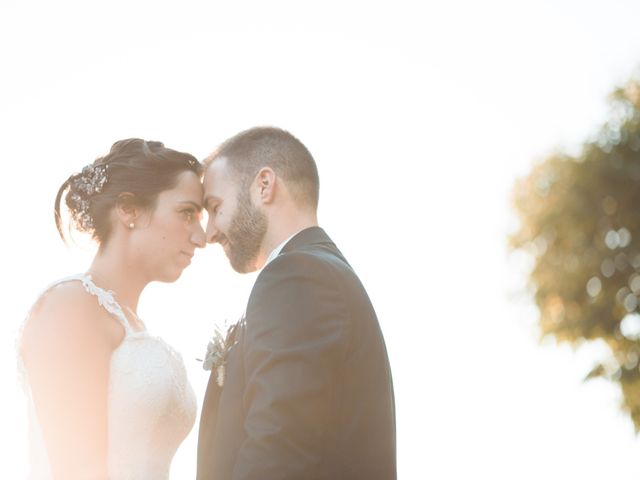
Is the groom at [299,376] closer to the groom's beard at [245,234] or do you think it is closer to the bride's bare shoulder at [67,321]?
the groom's beard at [245,234]

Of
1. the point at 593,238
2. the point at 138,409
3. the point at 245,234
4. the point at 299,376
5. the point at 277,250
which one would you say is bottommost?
the point at 138,409

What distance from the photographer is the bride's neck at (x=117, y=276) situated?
6.43m

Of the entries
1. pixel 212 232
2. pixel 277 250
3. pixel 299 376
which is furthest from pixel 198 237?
pixel 299 376

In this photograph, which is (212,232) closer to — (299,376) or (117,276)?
(117,276)

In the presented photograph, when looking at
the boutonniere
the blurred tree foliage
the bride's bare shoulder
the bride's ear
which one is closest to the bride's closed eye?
the bride's ear

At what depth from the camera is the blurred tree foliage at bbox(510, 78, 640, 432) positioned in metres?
19.9

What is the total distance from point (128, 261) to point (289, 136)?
56.7 inches

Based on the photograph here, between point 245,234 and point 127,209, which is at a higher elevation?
point 127,209

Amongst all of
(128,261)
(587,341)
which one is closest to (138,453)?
(128,261)

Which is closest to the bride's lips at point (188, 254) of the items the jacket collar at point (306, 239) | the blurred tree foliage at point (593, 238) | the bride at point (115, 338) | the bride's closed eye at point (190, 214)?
the bride at point (115, 338)

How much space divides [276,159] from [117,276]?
147 cm

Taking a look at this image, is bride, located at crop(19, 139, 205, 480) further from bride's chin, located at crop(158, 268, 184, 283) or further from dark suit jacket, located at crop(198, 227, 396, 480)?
dark suit jacket, located at crop(198, 227, 396, 480)

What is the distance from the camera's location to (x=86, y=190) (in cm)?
668

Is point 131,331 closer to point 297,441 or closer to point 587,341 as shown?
point 297,441
